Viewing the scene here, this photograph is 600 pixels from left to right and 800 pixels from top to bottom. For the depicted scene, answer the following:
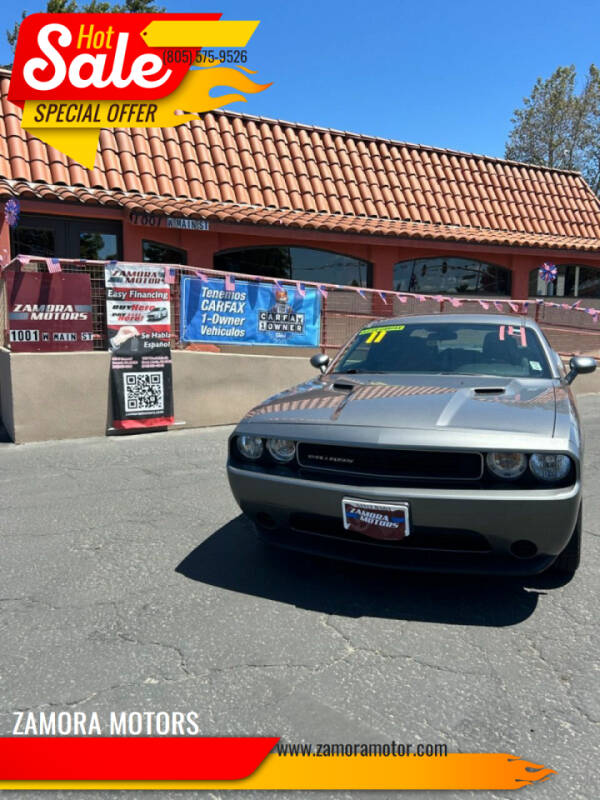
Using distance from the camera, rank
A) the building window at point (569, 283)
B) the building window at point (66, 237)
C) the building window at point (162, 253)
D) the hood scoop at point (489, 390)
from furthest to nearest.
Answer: the building window at point (569, 283) → the building window at point (162, 253) → the building window at point (66, 237) → the hood scoop at point (489, 390)

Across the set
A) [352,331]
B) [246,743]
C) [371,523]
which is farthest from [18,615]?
[352,331]

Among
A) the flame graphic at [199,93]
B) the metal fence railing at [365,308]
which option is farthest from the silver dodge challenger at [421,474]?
the flame graphic at [199,93]

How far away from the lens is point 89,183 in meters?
10.5

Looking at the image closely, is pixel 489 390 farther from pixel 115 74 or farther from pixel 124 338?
pixel 115 74

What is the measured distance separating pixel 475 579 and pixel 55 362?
5826 mm

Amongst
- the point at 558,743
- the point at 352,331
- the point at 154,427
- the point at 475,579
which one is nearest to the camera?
the point at 558,743

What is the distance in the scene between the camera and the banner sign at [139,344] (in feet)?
24.4

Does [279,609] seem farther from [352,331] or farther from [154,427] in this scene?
[352,331]

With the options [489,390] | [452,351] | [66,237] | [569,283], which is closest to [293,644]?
[489,390]

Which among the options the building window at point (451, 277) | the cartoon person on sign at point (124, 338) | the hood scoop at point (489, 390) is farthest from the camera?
the building window at point (451, 277)

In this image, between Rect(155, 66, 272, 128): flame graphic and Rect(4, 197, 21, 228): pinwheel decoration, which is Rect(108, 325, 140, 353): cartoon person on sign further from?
Rect(155, 66, 272, 128): flame graphic

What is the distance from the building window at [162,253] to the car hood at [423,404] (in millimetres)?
8349

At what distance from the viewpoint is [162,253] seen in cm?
1144

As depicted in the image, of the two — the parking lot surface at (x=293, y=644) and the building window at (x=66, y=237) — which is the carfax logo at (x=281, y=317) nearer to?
the building window at (x=66, y=237)
